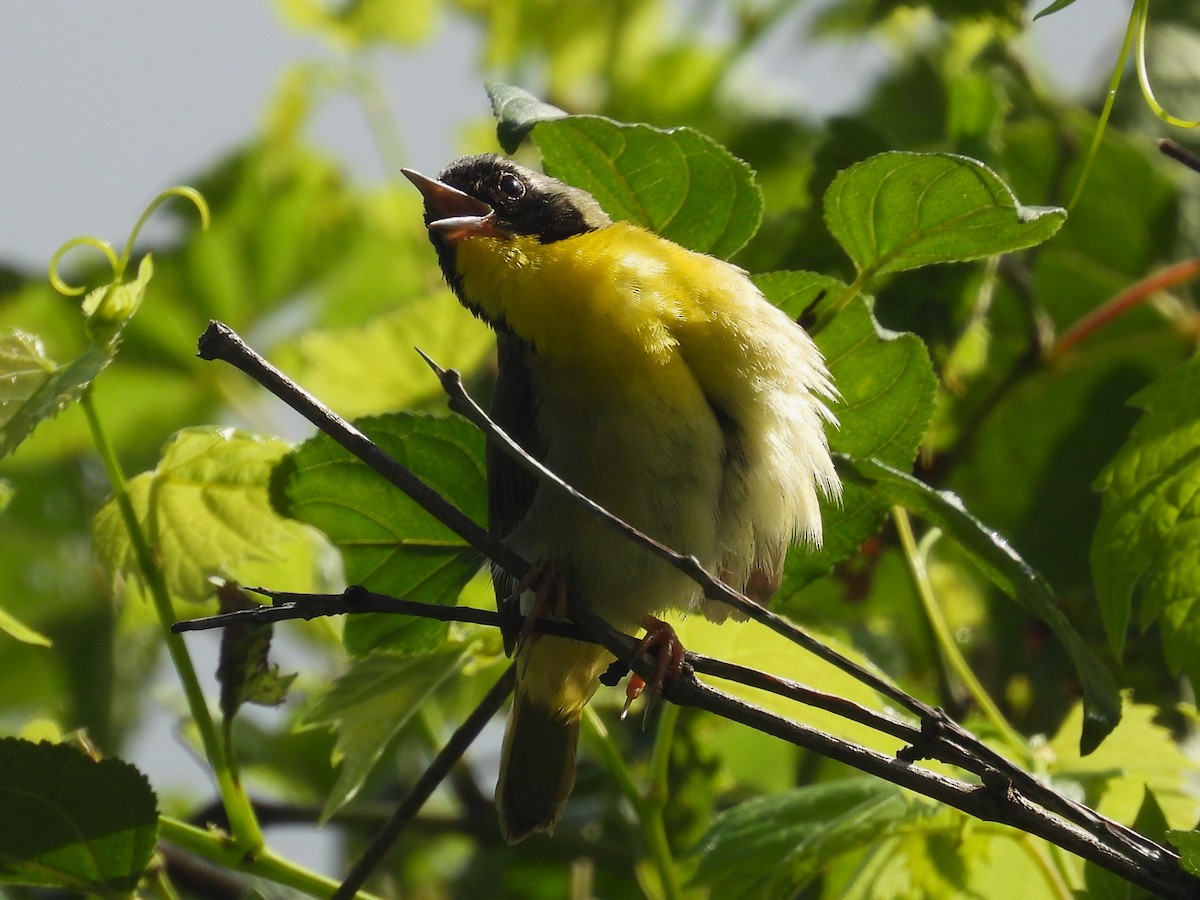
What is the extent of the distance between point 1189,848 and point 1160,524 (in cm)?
62

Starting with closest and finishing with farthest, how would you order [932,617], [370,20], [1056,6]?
[1056,6] < [932,617] < [370,20]

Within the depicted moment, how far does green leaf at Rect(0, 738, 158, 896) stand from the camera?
219cm

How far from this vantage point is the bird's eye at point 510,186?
3.06 metres

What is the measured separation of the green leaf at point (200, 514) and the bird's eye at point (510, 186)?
85 cm

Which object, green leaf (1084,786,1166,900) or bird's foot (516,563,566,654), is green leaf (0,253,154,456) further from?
green leaf (1084,786,1166,900)

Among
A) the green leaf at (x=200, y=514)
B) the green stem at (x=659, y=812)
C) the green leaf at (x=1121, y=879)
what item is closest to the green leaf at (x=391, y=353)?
the green leaf at (x=200, y=514)

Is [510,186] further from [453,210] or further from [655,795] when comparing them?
[655,795]

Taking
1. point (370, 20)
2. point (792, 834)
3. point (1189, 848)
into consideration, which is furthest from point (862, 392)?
point (370, 20)

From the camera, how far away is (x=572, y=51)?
449 cm

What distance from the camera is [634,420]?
259 cm

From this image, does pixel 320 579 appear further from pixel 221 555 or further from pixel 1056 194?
pixel 1056 194

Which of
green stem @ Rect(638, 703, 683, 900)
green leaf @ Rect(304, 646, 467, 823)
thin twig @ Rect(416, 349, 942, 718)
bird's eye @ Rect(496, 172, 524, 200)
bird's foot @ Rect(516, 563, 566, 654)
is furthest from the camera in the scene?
bird's eye @ Rect(496, 172, 524, 200)

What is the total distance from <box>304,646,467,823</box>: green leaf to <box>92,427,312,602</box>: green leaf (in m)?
0.27

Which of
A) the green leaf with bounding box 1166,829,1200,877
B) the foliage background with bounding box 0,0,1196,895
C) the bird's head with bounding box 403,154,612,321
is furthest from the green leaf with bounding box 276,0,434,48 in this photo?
the green leaf with bounding box 1166,829,1200,877
